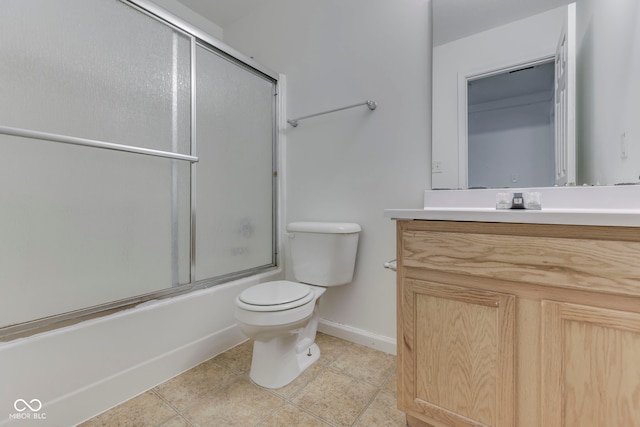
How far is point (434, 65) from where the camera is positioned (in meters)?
1.43

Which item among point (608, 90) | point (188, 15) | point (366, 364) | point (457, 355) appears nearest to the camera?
point (457, 355)

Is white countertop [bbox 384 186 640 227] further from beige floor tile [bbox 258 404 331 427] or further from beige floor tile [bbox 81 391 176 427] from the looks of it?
beige floor tile [bbox 81 391 176 427]

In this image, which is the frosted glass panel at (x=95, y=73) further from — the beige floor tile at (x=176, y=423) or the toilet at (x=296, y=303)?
the beige floor tile at (x=176, y=423)

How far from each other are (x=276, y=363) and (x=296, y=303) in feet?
1.06

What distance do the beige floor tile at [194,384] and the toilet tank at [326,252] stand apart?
630 millimetres

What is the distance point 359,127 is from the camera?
171 centimetres

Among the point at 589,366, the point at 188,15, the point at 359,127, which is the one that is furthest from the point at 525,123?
the point at 188,15

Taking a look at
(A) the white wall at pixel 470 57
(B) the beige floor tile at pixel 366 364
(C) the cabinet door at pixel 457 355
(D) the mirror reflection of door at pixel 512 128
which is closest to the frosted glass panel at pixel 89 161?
(B) the beige floor tile at pixel 366 364

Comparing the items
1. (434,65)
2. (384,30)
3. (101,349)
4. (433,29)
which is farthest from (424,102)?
(101,349)

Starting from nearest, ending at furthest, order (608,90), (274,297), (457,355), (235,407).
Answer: (457,355) → (608,90) → (235,407) → (274,297)

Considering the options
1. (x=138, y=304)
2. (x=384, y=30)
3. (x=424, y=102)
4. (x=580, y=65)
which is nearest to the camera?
(x=580, y=65)

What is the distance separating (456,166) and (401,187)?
293 millimetres

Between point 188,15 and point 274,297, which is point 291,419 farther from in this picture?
point 188,15

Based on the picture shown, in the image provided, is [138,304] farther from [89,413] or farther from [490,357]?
[490,357]
